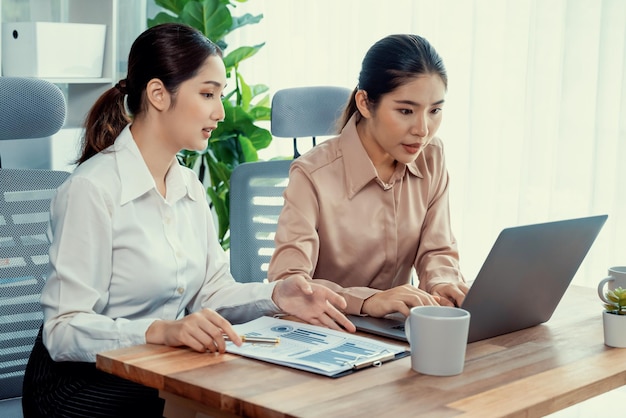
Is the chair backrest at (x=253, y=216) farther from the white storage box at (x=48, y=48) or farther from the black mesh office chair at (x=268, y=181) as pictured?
the white storage box at (x=48, y=48)

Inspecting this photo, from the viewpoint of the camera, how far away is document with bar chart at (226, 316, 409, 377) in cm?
138

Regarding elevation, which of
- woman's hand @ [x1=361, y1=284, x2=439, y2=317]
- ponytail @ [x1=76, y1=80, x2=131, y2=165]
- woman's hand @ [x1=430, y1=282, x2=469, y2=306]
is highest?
ponytail @ [x1=76, y1=80, x2=131, y2=165]

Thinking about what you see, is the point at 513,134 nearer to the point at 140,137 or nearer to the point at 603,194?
the point at 603,194

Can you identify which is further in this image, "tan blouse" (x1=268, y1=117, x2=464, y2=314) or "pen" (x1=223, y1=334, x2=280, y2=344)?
"tan blouse" (x1=268, y1=117, x2=464, y2=314)

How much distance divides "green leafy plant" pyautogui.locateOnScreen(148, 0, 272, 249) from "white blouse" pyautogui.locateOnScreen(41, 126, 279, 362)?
6.33 feet

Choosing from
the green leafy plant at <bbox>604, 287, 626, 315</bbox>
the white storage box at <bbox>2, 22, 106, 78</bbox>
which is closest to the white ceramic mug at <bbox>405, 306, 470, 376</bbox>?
Result: the green leafy plant at <bbox>604, 287, 626, 315</bbox>

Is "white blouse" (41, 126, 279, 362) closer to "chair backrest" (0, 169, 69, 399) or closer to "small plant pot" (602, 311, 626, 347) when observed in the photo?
"chair backrest" (0, 169, 69, 399)

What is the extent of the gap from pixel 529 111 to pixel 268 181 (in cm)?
93

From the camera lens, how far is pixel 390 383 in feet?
4.36

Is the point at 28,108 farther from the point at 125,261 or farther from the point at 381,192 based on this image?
the point at 381,192

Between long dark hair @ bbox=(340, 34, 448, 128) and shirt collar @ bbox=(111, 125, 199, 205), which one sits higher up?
long dark hair @ bbox=(340, 34, 448, 128)

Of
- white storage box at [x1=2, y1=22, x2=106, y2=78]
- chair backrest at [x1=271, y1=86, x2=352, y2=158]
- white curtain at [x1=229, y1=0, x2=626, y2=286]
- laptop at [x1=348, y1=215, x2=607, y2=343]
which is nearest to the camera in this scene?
laptop at [x1=348, y1=215, x2=607, y2=343]

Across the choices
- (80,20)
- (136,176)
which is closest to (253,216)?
(136,176)

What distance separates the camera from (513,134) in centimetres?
306
